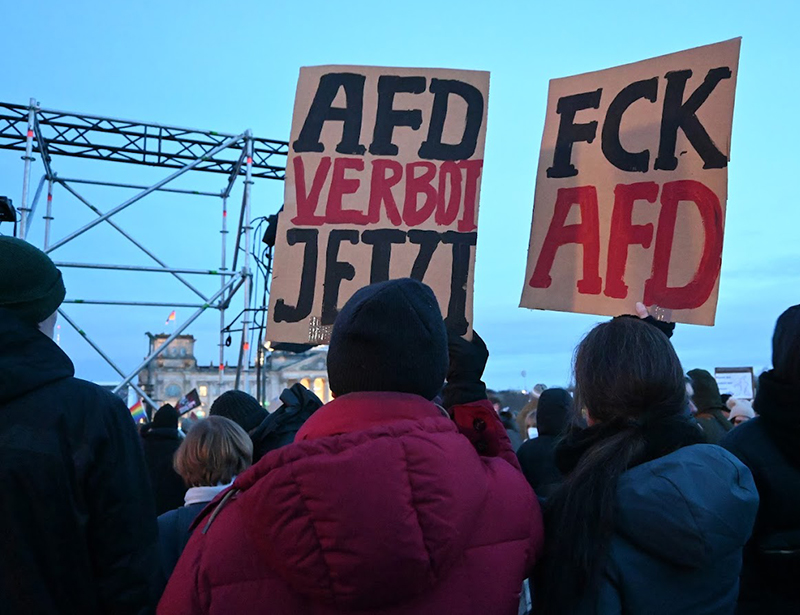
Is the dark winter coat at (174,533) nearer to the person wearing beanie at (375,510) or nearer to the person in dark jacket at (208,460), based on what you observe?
the person in dark jacket at (208,460)

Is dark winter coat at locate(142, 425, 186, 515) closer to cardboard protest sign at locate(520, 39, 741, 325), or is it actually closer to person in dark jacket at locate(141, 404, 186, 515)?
person in dark jacket at locate(141, 404, 186, 515)

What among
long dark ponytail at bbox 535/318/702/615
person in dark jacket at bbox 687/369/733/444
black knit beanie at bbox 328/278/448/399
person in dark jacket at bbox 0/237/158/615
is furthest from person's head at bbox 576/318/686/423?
person in dark jacket at bbox 687/369/733/444

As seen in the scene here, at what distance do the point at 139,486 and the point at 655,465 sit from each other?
4.11 ft

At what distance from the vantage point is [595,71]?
384 cm

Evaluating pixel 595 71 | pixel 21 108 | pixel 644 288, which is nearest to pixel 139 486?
pixel 644 288

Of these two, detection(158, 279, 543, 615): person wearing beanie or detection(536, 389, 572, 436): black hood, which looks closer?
detection(158, 279, 543, 615): person wearing beanie

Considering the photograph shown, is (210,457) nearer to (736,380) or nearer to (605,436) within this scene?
(605,436)

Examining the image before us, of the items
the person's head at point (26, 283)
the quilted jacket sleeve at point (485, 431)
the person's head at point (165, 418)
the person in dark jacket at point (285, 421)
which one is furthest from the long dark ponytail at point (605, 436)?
the person's head at point (165, 418)

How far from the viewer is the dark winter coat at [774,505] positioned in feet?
6.57

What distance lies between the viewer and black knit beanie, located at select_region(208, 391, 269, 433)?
448 centimetres

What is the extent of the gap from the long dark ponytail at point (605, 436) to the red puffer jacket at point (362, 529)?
0.52ft

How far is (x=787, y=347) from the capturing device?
2.04 metres

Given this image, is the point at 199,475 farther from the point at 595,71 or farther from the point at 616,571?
the point at 595,71

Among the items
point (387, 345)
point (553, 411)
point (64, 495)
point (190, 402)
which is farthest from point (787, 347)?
point (190, 402)
